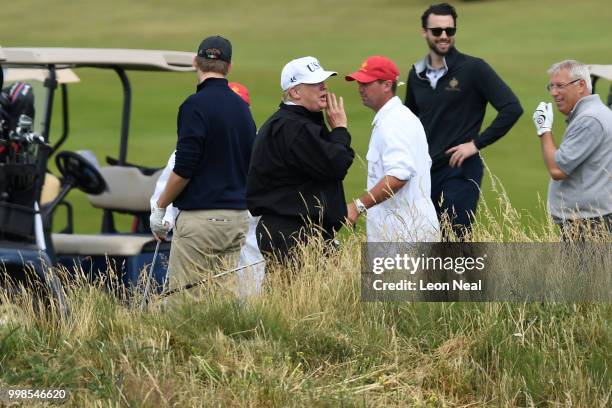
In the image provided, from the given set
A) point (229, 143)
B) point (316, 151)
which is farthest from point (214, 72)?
point (316, 151)

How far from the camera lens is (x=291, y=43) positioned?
31.6 metres

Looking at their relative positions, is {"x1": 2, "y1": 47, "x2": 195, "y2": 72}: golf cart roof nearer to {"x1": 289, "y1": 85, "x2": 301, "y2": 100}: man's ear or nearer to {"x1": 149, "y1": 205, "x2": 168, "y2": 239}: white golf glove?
{"x1": 149, "y1": 205, "x2": 168, "y2": 239}: white golf glove

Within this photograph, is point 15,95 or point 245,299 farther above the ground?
point 15,95

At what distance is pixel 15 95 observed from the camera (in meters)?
8.42

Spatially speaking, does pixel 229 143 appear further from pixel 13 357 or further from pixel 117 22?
pixel 117 22

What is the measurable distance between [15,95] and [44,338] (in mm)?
2522

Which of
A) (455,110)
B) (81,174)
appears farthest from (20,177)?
(455,110)

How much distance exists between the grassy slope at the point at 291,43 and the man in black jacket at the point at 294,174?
706 cm

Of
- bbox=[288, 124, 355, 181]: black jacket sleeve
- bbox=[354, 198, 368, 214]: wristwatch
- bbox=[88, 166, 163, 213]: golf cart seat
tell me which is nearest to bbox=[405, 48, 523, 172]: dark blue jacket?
bbox=[354, 198, 368, 214]: wristwatch

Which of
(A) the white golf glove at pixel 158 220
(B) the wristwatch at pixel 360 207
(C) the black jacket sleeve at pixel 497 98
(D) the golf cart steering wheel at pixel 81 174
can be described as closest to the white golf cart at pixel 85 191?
(D) the golf cart steering wheel at pixel 81 174

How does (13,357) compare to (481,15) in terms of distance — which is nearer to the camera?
(13,357)

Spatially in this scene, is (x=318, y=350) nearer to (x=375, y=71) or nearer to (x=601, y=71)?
(x=375, y=71)

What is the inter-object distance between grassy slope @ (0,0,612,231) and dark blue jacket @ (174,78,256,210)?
653cm

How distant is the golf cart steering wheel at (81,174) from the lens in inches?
331
